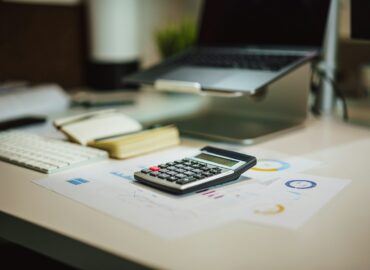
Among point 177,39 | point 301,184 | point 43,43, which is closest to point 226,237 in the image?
point 301,184

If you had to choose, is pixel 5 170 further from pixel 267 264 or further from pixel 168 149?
pixel 267 264

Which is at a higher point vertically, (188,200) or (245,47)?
(245,47)

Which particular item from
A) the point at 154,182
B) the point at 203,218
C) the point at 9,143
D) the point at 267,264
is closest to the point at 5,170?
the point at 9,143

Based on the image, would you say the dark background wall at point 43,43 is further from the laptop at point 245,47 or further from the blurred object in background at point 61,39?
the laptop at point 245,47

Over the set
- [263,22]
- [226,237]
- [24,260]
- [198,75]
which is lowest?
[24,260]

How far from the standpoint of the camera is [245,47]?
1.18m

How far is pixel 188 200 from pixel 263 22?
0.68m

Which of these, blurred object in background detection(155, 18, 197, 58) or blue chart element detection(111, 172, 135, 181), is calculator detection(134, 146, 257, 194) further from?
blurred object in background detection(155, 18, 197, 58)

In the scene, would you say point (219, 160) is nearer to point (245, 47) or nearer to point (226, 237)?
point (226, 237)

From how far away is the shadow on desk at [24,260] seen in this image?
2.56 ft

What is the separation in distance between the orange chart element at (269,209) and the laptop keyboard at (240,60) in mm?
437

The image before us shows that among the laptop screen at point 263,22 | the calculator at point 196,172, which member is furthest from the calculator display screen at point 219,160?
the laptop screen at point 263,22

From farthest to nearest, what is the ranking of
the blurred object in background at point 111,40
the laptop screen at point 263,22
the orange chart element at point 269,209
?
the blurred object in background at point 111,40, the laptop screen at point 263,22, the orange chart element at point 269,209

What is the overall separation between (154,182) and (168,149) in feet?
0.71
